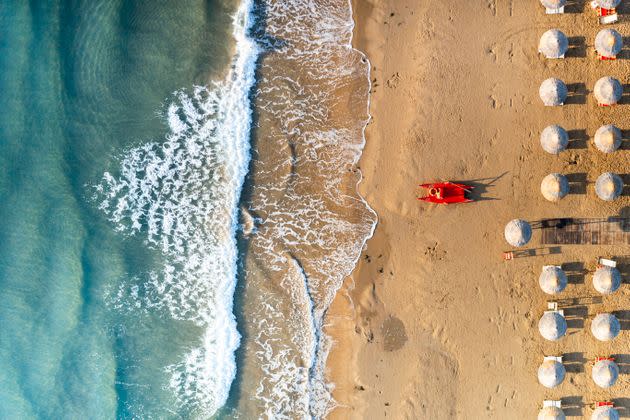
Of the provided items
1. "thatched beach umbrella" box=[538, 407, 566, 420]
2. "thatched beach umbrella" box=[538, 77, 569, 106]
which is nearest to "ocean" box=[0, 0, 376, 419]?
"thatched beach umbrella" box=[538, 77, 569, 106]

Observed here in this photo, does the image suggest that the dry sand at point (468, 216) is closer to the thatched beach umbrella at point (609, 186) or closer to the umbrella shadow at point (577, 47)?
the umbrella shadow at point (577, 47)

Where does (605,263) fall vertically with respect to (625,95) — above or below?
below

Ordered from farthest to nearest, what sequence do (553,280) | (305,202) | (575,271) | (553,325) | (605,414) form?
1. (305,202)
2. (575,271)
3. (605,414)
4. (553,325)
5. (553,280)

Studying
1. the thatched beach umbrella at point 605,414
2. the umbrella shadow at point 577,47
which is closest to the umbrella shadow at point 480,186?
the umbrella shadow at point 577,47

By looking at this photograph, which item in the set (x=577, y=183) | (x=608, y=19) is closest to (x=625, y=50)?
(x=608, y=19)

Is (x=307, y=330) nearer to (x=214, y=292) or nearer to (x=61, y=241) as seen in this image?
(x=214, y=292)

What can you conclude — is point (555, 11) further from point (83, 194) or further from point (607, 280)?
point (83, 194)
